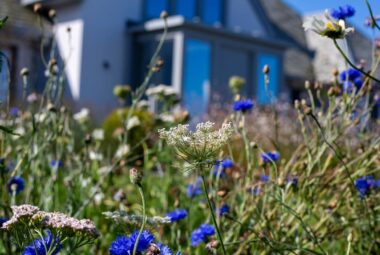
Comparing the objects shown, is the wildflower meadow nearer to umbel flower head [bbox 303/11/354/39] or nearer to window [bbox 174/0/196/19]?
umbel flower head [bbox 303/11/354/39]

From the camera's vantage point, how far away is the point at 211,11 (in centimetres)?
1709

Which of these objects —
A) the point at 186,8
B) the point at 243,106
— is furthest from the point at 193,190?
the point at 186,8

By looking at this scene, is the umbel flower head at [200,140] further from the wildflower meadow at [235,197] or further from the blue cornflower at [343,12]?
the blue cornflower at [343,12]

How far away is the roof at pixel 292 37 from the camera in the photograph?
1886cm

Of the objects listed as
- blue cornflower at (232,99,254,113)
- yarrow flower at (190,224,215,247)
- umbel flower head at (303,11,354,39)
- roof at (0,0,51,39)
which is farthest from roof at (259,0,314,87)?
umbel flower head at (303,11,354,39)

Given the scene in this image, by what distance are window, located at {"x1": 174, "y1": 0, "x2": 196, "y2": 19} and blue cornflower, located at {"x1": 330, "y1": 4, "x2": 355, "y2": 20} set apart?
1421cm

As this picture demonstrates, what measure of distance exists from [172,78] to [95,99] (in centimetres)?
187

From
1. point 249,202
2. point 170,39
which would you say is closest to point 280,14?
point 170,39

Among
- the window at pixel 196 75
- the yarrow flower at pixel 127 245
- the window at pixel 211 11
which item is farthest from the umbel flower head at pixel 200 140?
the window at pixel 211 11

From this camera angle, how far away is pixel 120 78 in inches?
608

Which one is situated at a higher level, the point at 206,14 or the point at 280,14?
the point at 280,14

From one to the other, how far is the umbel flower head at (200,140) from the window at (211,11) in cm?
1588

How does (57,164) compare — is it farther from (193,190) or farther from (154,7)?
(154,7)

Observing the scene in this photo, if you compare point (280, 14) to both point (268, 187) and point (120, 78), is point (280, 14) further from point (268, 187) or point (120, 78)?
point (268, 187)
